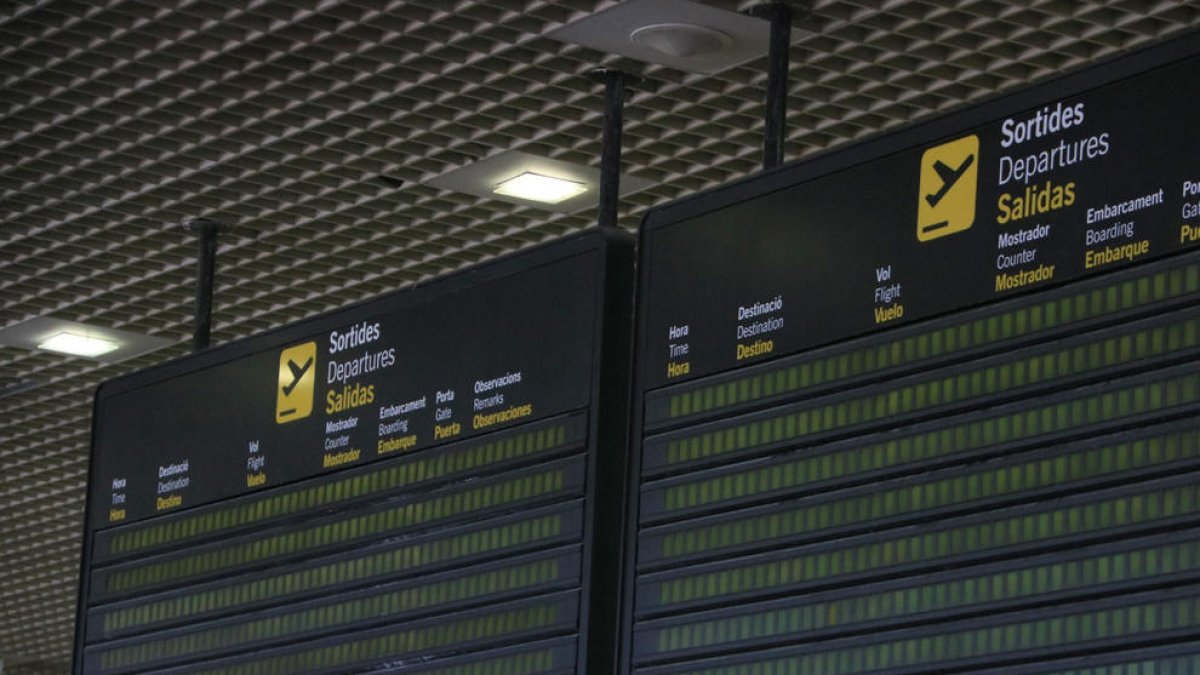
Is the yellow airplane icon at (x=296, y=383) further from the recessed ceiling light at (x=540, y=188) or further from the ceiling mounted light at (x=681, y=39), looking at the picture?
the ceiling mounted light at (x=681, y=39)

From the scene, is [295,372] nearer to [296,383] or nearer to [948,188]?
[296,383]

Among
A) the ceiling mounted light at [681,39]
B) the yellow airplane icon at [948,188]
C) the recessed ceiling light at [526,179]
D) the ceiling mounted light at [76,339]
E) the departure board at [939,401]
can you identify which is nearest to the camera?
the departure board at [939,401]

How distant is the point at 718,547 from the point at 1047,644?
1207mm

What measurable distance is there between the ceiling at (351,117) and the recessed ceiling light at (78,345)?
11.1 inches

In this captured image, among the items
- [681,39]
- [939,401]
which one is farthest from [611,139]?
[939,401]

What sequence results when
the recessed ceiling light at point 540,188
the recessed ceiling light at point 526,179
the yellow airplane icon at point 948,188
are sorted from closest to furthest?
the yellow airplane icon at point 948,188 < the recessed ceiling light at point 526,179 < the recessed ceiling light at point 540,188

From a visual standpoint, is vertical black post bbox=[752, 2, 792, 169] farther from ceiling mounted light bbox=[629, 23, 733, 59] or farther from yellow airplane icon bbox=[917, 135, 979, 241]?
yellow airplane icon bbox=[917, 135, 979, 241]

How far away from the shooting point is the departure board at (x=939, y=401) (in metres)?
5.55

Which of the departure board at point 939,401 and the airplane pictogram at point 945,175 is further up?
the airplane pictogram at point 945,175

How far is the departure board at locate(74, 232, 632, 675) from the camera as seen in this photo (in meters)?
7.11

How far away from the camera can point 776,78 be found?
7172 mm

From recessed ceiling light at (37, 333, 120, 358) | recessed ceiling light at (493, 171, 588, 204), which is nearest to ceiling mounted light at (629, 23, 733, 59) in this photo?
recessed ceiling light at (493, 171, 588, 204)

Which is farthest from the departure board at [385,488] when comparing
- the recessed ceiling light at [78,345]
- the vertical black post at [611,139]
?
the recessed ceiling light at [78,345]

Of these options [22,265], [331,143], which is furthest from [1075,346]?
[22,265]
